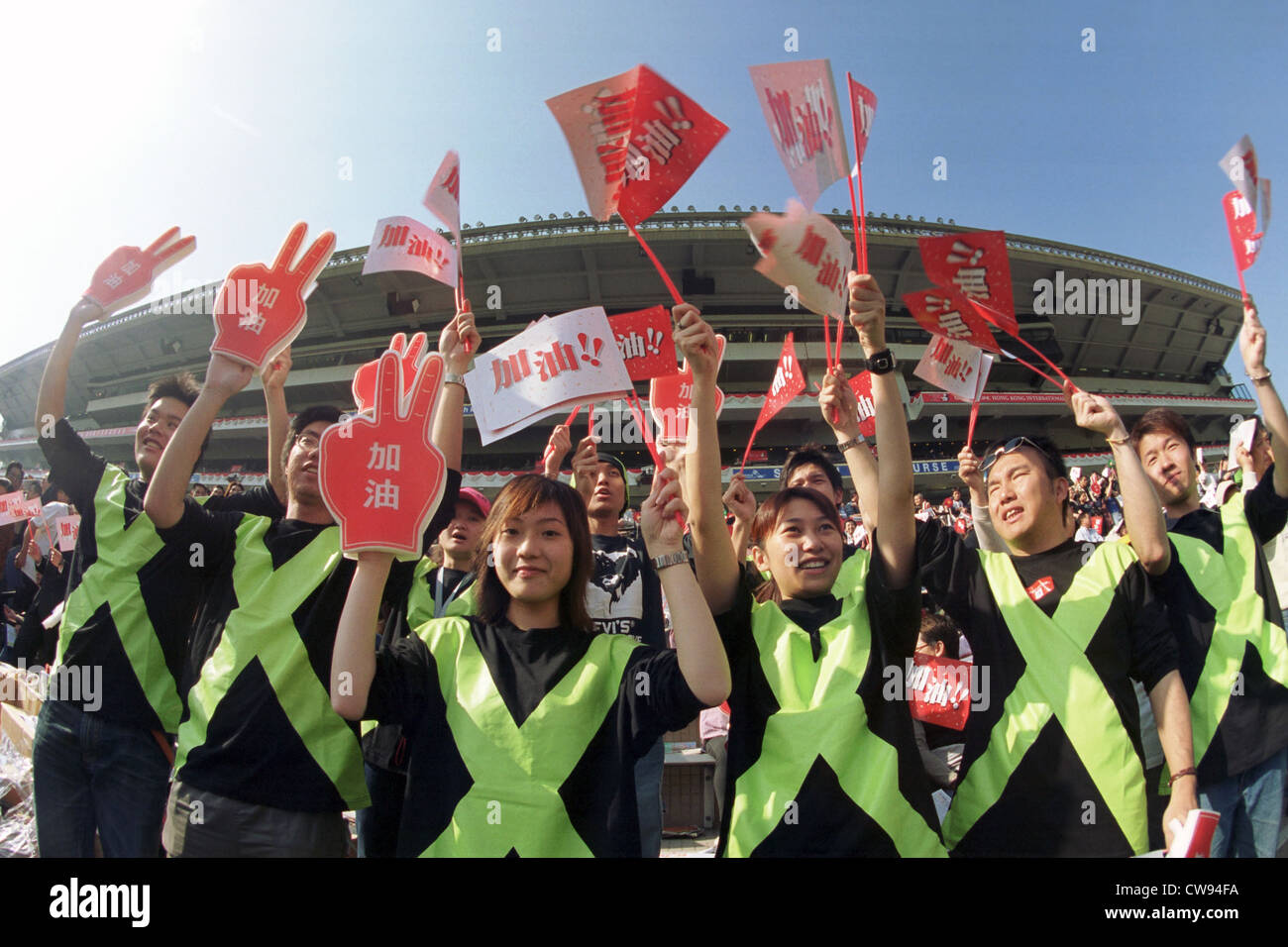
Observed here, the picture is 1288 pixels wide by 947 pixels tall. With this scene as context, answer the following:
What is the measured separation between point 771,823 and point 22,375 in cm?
3831

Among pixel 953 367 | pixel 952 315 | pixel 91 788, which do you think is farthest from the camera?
pixel 953 367

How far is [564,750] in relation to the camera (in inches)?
58.5

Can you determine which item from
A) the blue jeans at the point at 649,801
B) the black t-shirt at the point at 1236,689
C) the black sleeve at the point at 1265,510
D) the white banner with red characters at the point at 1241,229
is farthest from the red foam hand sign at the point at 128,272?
the white banner with red characters at the point at 1241,229

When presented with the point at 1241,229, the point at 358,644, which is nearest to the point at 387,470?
the point at 358,644

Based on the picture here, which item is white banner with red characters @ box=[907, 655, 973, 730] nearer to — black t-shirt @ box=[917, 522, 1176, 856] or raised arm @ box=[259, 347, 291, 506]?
black t-shirt @ box=[917, 522, 1176, 856]

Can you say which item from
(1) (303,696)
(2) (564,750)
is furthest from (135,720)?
(2) (564,750)

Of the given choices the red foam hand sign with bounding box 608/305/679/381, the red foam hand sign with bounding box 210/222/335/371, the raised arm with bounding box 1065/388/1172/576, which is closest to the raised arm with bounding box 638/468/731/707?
the raised arm with bounding box 1065/388/1172/576

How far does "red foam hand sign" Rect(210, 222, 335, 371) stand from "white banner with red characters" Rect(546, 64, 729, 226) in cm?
100

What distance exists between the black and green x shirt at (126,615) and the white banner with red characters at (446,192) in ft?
5.47

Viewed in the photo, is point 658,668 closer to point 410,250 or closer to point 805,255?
point 805,255

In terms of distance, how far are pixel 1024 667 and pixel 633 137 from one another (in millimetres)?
2054

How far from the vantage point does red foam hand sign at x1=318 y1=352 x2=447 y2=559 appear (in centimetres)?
151

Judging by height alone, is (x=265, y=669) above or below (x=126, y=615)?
below

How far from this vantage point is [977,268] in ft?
10.1
